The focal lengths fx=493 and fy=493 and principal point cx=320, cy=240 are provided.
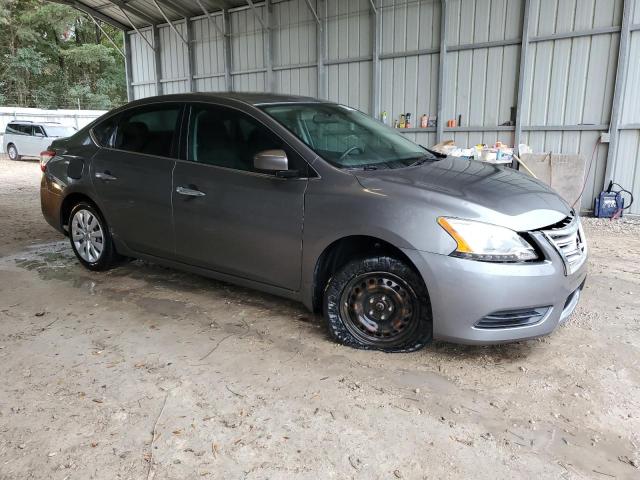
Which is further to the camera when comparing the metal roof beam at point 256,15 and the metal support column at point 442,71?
the metal roof beam at point 256,15

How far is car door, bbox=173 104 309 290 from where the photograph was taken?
3104 millimetres

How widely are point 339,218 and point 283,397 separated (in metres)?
1.04

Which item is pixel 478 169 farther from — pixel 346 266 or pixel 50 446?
pixel 50 446

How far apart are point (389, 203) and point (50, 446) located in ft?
6.53

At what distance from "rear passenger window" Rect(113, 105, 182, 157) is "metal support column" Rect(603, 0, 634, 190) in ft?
21.7

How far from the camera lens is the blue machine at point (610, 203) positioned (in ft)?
24.5

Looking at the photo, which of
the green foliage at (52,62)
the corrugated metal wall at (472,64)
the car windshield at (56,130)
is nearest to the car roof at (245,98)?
the corrugated metal wall at (472,64)

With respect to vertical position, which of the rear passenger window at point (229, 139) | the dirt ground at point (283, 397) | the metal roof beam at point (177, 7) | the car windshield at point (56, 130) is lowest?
the dirt ground at point (283, 397)

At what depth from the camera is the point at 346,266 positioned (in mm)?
2943

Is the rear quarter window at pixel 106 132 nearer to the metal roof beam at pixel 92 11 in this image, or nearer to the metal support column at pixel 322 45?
the metal support column at pixel 322 45

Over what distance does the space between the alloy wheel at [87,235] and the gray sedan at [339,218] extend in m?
0.10

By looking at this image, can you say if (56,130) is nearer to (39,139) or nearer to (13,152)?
(39,139)

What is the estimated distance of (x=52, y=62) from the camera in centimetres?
3219

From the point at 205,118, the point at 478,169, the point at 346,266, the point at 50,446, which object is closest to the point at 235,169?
the point at 205,118
